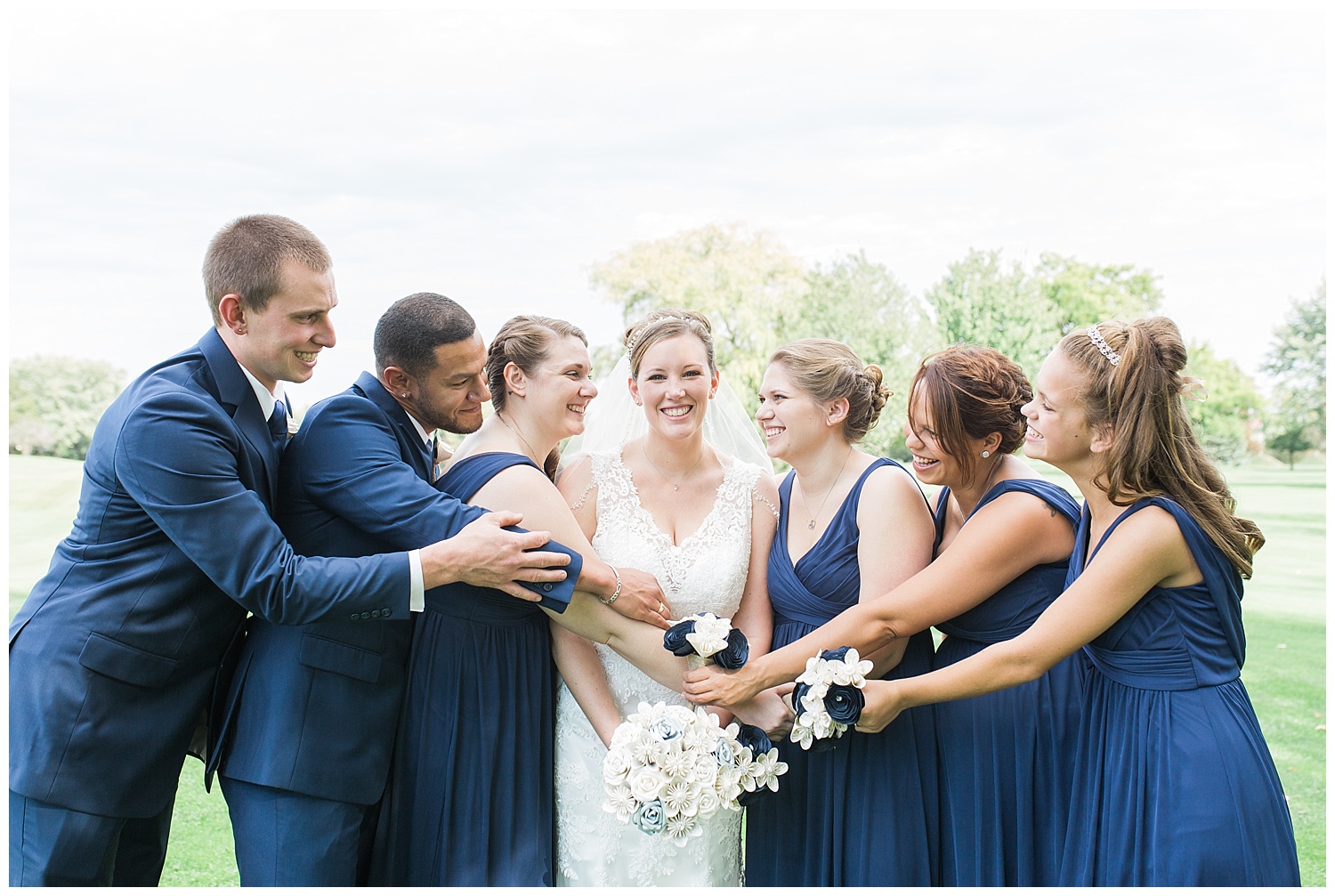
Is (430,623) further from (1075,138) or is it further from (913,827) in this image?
(1075,138)

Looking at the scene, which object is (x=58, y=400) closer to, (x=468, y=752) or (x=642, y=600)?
(x=468, y=752)

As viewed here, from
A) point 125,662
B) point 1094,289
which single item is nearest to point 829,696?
point 125,662

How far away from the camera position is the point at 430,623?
391 cm

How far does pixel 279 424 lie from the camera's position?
12.8 feet

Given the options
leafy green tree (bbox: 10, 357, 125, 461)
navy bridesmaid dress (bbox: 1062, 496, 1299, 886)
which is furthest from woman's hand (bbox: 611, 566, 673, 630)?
leafy green tree (bbox: 10, 357, 125, 461)

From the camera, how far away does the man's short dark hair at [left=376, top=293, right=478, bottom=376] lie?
12.4 feet

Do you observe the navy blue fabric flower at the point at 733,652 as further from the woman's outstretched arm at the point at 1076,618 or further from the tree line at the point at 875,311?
the tree line at the point at 875,311

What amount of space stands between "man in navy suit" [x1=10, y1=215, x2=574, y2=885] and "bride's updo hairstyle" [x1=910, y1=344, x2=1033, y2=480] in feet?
5.36

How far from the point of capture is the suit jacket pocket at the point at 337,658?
141 inches

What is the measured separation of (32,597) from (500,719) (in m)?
1.77

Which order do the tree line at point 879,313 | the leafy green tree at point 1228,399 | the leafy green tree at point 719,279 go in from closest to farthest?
1. the tree line at point 879,313
2. the leafy green tree at point 719,279
3. the leafy green tree at point 1228,399

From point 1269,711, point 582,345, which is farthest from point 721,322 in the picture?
point 582,345

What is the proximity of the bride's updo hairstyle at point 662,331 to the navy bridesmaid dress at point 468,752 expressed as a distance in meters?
0.82

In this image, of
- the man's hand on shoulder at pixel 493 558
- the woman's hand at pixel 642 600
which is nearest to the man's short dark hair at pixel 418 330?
the man's hand on shoulder at pixel 493 558
